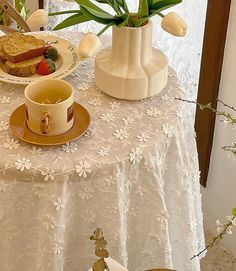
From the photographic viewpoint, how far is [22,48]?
4.75 feet

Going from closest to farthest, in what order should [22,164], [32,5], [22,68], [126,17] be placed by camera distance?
[22,164] → [126,17] → [22,68] → [32,5]

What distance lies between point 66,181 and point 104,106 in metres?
0.25

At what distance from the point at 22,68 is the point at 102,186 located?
38 cm

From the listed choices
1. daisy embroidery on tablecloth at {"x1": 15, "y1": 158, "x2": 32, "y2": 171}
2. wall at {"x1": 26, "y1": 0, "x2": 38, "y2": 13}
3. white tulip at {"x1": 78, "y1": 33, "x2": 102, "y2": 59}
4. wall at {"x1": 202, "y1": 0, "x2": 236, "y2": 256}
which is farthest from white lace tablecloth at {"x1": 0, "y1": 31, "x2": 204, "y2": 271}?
wall at {"x1": 26, "y1": 0, "x2": 38, "y2": 13}

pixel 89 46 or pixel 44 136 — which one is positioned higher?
pixel 89 46

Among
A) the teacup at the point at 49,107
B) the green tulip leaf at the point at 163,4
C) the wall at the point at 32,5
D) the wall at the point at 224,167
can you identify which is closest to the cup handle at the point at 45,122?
the teacup at the point at 49,107

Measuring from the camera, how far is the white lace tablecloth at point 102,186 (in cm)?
120

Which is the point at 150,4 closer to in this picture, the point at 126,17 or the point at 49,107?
the point at 126,17

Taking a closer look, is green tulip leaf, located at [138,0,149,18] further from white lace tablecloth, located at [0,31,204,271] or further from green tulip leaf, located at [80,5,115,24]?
white lace tablecloth, located at [0,31,204,271]

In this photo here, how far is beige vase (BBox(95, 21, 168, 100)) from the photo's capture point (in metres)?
1.33

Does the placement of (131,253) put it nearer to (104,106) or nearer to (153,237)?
(153,237)

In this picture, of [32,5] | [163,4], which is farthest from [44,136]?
[32,5]

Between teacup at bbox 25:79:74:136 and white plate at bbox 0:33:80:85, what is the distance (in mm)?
93

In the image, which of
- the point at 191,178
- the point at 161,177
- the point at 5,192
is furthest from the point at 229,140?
the point at 5,192
